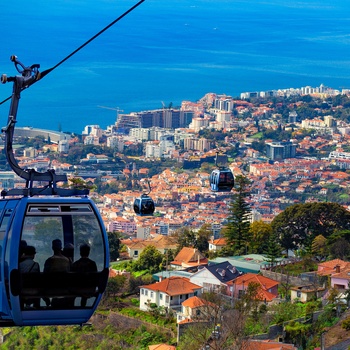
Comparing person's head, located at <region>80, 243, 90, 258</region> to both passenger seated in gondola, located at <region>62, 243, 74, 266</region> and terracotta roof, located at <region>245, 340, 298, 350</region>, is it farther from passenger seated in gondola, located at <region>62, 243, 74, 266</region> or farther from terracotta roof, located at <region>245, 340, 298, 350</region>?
terracotta roof, located at <region>245, 340, 298, 350</region>

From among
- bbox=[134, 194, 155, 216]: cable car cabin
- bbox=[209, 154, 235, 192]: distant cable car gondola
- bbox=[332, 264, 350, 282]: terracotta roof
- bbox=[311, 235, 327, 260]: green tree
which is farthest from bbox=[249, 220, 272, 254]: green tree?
bbox=[134, 194, 155, 216]: cable car cabin

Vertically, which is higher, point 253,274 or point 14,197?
point 14,197

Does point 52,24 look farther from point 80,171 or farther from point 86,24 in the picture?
point 80,171

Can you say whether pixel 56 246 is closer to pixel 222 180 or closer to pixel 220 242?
pixel 222 180

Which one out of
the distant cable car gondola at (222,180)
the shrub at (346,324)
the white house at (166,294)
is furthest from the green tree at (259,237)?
the distant cable car gondola at (222,180)

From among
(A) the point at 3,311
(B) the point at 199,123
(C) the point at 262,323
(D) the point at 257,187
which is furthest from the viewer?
(B) the point at 199,123

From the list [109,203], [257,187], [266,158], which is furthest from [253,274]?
[266,158]
